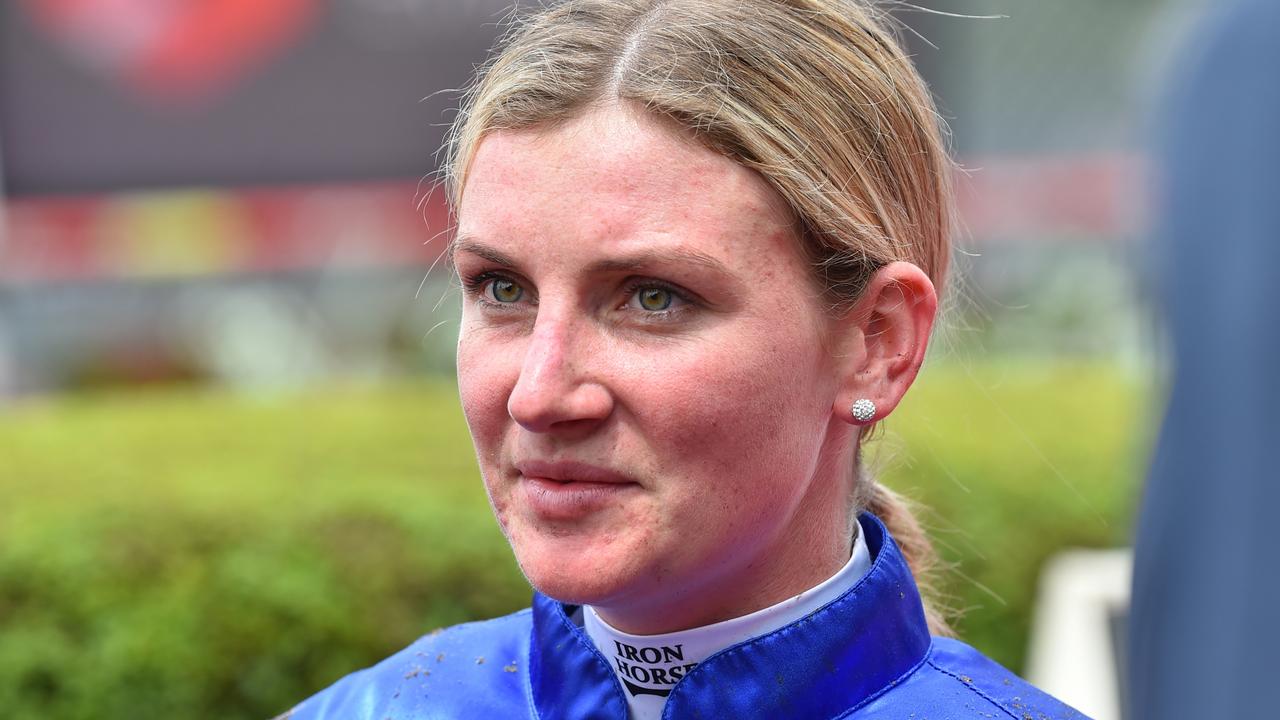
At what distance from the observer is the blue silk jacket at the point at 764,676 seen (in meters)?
1.78

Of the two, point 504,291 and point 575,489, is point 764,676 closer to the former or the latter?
point 575,489

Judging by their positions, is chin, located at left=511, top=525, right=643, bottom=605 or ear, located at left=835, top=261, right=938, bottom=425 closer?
chin, located at left=511, top=525, right=643, bottom=605

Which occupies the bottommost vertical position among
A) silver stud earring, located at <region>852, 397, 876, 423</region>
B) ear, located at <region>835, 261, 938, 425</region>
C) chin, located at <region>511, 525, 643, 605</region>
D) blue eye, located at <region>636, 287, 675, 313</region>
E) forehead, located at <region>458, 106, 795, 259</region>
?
chin, located at <region>511, 525, 643, 605</region>

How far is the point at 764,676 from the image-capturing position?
178 cm

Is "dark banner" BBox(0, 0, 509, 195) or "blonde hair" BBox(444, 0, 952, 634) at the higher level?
"dark banner" BBox(0, 0, 509, 195)

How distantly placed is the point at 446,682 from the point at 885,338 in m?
0.75

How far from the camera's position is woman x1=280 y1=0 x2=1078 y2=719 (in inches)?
66.8

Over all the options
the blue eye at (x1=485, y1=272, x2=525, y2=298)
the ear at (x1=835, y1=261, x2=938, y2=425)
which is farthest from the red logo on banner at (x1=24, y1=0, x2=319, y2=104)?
the ear at (x1=835, y1=261, x2=938, y2=425)

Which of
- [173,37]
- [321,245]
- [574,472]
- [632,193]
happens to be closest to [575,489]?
[574,472]

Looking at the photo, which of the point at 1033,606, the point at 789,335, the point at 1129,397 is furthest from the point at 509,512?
the point at 1129,397

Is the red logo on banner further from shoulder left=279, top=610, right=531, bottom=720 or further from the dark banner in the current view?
shoulder left=279, top=610, right=531, bottom=720

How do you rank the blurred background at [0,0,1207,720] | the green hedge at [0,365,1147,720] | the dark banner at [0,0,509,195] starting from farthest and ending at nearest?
the dark banner at [0,0,509,195] → the blurred background at [0,0,1207,720] → the green hedge at [0,365,1147,720]

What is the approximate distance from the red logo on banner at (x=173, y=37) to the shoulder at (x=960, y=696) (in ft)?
33.3

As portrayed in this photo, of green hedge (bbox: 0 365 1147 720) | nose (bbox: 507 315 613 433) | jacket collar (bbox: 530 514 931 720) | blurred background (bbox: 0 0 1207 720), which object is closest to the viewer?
nose (bbox: 507 315 613 433)
